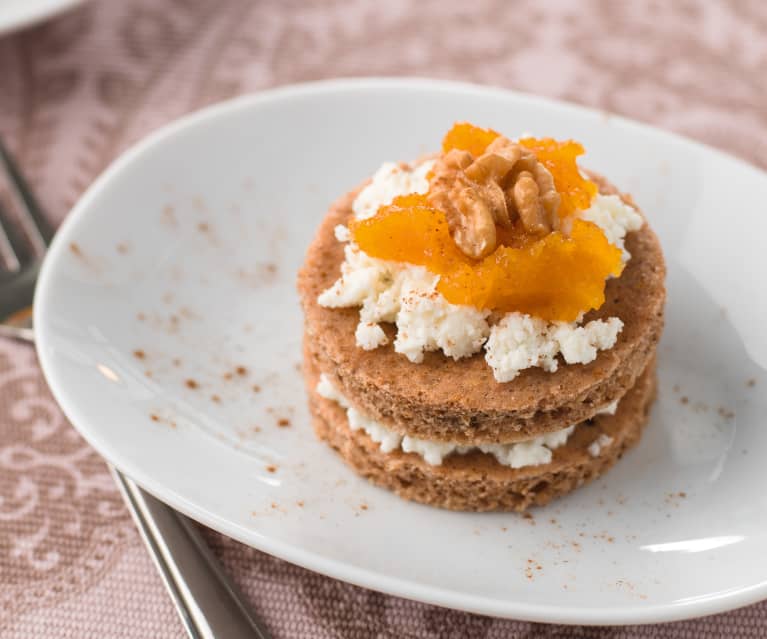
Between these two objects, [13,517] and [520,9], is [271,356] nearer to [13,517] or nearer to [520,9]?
[13,517]

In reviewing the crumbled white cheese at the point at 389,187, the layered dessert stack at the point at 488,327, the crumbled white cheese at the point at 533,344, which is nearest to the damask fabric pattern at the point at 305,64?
the layered dessert stack at the point at 488,327

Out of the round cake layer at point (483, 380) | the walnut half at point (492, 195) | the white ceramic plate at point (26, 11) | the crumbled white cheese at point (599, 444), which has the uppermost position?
the walnut half at point (492, 195)

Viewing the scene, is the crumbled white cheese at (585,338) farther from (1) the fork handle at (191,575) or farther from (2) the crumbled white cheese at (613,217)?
(1) the fork handle at (191,575)

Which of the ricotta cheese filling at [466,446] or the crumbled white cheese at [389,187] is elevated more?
the crumbled white cheese at [389,187]

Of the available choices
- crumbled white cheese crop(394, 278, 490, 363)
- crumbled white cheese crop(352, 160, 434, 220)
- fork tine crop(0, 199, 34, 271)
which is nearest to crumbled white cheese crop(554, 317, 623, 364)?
crumbled white cheese crop(394, 278, 490, 363)

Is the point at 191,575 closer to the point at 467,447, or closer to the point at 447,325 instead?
the point at 467,447
